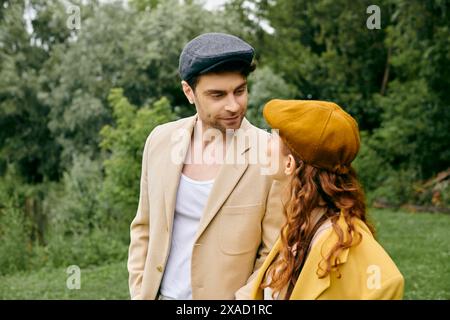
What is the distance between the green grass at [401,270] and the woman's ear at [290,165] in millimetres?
5534

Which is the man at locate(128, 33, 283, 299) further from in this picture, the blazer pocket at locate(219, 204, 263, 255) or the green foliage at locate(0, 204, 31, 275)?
the green foliage at locate(0, 204, 31, 275)

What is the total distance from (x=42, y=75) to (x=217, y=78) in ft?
60.2

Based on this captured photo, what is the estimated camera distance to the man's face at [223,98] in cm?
252

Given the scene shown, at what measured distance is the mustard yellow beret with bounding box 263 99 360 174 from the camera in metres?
2.09

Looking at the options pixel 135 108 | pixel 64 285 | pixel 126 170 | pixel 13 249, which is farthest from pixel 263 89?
pixel 64 285

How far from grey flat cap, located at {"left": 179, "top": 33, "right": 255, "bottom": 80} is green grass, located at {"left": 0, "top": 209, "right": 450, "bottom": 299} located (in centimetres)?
542

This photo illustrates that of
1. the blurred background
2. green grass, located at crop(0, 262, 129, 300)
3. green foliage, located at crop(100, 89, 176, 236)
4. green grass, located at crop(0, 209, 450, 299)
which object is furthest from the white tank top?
green foliage, located at crop(100, 89, 176, 236)

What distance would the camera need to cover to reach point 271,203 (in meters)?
2.52

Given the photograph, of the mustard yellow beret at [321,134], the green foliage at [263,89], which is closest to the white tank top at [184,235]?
the mustard yellow beret at [321,134]

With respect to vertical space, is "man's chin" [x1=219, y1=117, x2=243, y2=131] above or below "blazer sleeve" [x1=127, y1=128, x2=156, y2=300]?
above
